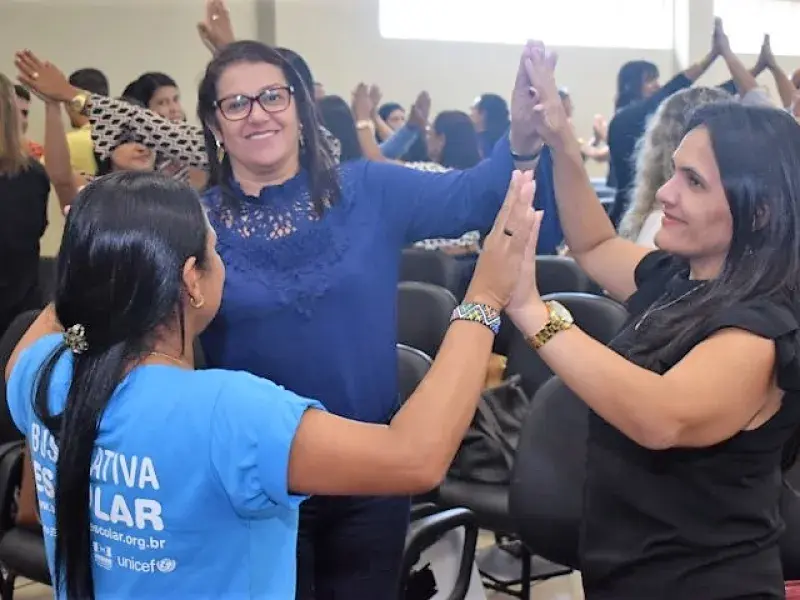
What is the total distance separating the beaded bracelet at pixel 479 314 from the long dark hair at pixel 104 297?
1.05 ft

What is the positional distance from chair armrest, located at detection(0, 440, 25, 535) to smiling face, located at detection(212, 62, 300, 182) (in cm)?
108

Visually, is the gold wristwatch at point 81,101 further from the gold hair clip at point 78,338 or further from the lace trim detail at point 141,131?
the gold hair clip at point 78,338

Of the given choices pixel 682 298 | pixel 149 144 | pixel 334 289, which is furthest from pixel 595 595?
pixel 149 144

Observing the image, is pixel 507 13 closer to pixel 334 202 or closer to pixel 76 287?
pixel 334 202

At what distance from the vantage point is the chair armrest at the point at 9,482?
7.10 feet

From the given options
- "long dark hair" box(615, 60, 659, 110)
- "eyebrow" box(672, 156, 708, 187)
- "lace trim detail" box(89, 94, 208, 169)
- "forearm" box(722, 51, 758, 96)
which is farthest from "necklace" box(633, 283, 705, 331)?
"long dark hair" box(615, 60, 659, 110)

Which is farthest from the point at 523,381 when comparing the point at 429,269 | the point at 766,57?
the point at 766,57

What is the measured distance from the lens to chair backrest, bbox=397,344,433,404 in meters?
2.16

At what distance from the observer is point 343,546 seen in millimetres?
1515

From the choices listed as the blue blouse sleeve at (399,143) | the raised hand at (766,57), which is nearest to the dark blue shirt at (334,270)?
the raised hand at (766,57)

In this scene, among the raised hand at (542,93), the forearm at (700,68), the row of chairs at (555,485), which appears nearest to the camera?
the raised hand at (542,93)

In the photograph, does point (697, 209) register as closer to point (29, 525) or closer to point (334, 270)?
point (334, 270)

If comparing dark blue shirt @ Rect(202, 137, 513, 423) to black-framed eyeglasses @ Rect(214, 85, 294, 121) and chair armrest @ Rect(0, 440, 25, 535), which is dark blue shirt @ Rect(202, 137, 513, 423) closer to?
black-framed eyeglasses @ Rect(214, 85, 294, 121)

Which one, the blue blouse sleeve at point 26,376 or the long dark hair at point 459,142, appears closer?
the blue blouse sleeve at point 26,376
